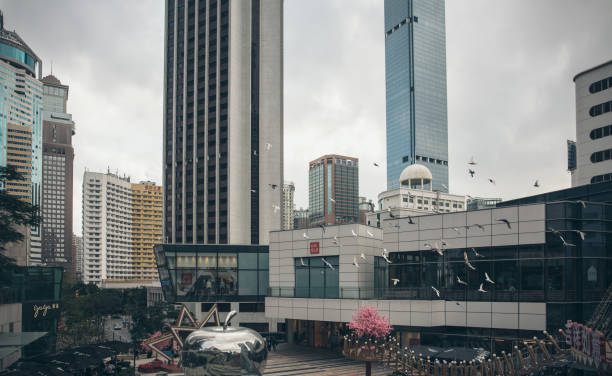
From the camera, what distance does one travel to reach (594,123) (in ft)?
205

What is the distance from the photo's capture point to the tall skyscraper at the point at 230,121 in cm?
10694

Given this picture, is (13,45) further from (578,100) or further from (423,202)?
(578,100)

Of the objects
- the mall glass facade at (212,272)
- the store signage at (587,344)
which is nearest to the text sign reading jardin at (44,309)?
the mall glass facade at (212,272)

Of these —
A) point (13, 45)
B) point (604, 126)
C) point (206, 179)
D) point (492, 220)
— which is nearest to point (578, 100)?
point (604, 126)

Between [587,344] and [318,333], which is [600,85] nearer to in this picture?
[318,333]

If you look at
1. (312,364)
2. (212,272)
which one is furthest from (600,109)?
(212,272)

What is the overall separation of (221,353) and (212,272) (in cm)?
5490

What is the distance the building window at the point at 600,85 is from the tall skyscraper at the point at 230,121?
189 feet

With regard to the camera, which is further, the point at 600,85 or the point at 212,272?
the point at 212,272

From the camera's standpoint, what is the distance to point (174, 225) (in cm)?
11712

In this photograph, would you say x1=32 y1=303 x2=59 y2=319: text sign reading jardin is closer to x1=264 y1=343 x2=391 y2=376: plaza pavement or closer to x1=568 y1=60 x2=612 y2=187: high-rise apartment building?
x1=264 y1=343 x2=391 y2=376: plaza pavement

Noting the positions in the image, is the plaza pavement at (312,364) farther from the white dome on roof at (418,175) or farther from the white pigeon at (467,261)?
the white dome on roof at (418,175)

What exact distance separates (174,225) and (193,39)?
134 ft

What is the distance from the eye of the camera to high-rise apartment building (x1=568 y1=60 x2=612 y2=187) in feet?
200
